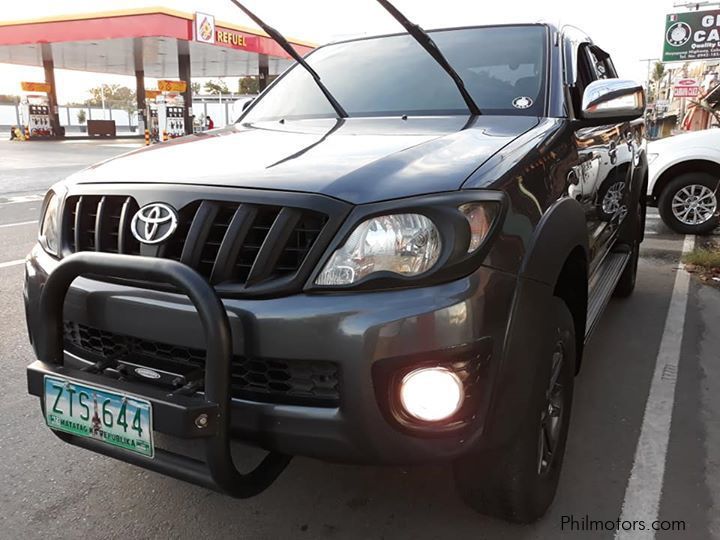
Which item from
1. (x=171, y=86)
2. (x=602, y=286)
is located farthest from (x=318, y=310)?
(x=171, y=86)

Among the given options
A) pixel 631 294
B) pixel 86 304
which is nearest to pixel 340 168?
pixel 86 304

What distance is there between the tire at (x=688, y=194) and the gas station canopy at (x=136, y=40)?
14.4 metres

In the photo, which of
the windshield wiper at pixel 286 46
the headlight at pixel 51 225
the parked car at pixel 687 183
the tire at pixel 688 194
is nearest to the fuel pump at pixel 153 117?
the parked car at pixel 687 183

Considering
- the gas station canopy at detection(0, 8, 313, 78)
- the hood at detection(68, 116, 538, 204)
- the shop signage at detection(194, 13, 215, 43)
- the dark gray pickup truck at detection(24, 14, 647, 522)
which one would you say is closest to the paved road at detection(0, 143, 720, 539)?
the dark gray pickup truck at detection(24, 14, 647, 522)

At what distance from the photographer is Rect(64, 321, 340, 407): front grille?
169cm

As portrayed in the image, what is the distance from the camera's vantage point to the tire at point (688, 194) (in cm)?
748

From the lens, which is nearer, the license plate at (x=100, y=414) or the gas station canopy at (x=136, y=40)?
the license plate at (x=100, y=414)

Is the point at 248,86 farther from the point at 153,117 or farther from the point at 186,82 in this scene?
the point at 153,117

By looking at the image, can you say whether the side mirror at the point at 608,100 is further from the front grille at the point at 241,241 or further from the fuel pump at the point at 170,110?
the fuel pump at the point at 170,110

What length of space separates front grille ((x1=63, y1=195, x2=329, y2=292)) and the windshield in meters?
1.29

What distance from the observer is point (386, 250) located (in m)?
1.71

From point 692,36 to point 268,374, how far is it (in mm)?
29959

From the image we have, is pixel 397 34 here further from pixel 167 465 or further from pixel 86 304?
pixel 167 465

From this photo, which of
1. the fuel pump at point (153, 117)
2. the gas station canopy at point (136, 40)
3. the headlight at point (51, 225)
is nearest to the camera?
the headlight at point (51, 225)
